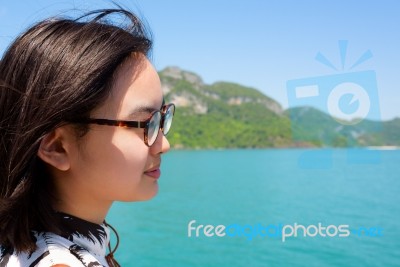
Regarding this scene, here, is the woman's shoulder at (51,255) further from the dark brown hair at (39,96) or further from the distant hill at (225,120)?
the distant hill at (225,120)

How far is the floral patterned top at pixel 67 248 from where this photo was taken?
2.25ft

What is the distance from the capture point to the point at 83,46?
80 centimetres

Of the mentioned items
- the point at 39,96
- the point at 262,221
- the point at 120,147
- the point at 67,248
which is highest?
the point at 39,96

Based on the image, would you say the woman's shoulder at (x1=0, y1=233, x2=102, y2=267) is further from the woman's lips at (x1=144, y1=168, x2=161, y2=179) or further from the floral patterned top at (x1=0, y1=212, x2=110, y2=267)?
the woman's lips at (x1=144, y1=168, x2=161, y2=179)

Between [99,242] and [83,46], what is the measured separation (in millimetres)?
380

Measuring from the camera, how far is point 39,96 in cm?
78

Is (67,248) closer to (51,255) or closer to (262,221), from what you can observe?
(51,255)

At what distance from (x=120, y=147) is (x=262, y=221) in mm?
16448

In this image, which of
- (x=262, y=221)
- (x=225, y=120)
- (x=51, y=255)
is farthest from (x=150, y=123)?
(x=225, y=120)

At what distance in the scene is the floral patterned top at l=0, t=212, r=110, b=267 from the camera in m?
0.69

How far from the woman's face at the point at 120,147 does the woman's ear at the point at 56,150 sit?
0.07 feet

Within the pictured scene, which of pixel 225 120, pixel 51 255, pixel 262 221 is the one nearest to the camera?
pixel 51 255

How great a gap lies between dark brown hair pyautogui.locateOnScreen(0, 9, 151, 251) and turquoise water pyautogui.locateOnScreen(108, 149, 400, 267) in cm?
991

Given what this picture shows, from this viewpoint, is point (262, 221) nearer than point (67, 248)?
No
